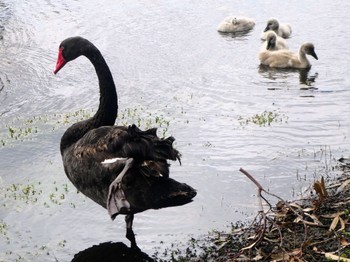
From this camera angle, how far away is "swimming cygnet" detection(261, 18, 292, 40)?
38.4 ft

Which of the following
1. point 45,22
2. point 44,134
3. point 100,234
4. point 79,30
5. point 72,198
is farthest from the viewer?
point 45,22

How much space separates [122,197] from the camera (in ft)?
14.2

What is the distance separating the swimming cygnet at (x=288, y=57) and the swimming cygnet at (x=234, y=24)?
1.68 m

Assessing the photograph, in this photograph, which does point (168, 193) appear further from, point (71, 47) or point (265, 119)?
point (265, 119)

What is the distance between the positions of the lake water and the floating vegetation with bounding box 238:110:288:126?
0.08ft

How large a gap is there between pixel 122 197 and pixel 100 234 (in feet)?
4.06

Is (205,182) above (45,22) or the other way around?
the other way around

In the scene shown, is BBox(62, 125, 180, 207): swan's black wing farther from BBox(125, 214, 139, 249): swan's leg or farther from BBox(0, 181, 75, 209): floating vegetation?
BBox(0, 181, 75, 209): floating vegetation

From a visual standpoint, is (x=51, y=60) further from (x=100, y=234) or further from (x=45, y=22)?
(x=100, y=234)

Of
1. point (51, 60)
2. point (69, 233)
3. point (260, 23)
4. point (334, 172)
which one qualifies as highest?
point (260, 23)

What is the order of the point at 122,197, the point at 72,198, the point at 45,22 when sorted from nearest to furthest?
the point at 122,197, the point at 72,198, the point at 45,22

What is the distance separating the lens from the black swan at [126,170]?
448 centimetres

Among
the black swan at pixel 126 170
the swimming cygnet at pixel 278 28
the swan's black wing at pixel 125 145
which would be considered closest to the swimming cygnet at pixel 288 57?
the swimming cygnet at pixel 278 28

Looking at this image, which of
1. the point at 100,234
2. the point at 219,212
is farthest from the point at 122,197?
the point at 219,212
